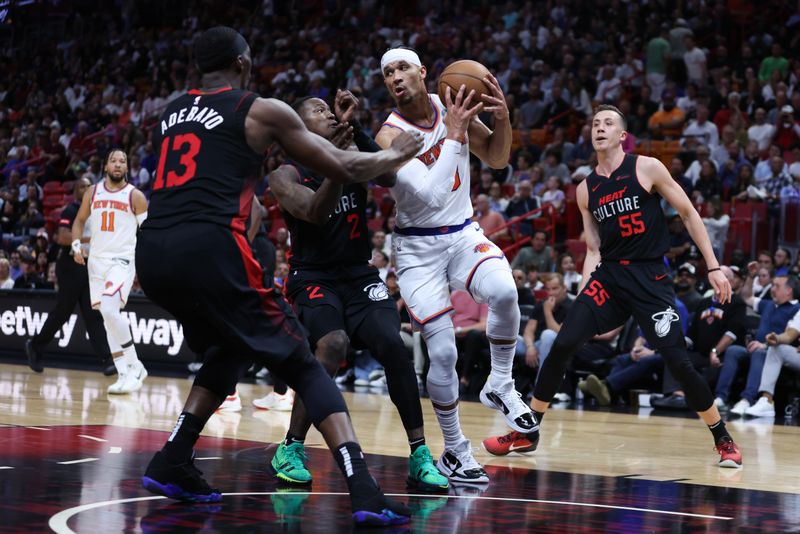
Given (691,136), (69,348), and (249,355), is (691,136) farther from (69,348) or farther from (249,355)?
(249,355)

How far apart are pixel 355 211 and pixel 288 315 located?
47.7 inches

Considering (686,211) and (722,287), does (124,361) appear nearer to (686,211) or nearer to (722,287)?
(686,211)

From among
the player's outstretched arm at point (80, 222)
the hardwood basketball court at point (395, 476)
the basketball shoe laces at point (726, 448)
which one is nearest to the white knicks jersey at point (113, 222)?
the player's outstretched arm at point (80, 222)

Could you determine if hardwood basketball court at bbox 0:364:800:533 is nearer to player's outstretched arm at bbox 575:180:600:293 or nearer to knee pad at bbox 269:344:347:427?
knee pad at bbox 269:344:347:427

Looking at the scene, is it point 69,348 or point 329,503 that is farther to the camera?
point 69,348

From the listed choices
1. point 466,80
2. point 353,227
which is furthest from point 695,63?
point 353,227

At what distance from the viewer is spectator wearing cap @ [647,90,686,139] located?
1541 centimetres

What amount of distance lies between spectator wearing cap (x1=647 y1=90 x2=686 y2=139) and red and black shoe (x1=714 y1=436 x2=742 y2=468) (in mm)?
9769

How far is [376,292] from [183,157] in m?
1.41

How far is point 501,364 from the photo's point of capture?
5.73 metres

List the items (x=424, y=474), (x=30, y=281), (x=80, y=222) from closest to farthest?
(x=424, y=474)
(x=80, y=222)
(x=30, y=281)

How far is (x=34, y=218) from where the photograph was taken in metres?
20.0

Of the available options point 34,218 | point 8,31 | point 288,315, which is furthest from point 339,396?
point 8,31

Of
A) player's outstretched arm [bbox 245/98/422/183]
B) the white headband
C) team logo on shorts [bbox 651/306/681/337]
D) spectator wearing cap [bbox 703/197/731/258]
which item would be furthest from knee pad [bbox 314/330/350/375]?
spectator wearing cap [bbox 703/197/731/258]
